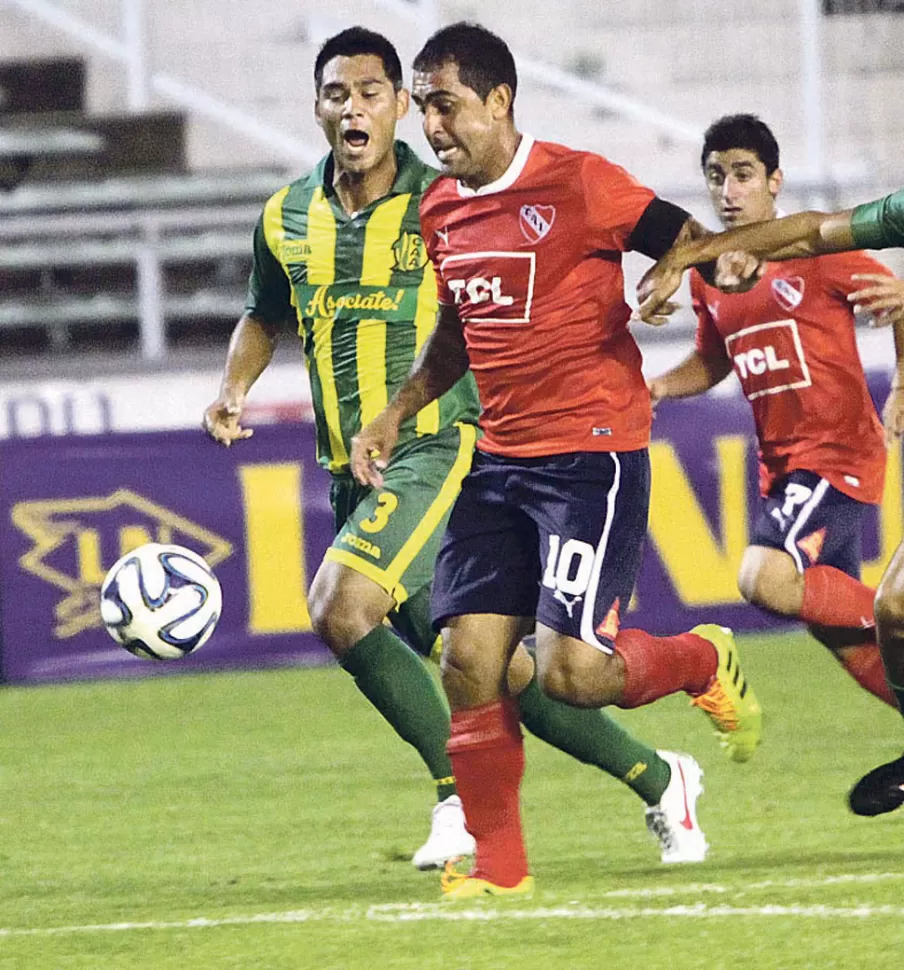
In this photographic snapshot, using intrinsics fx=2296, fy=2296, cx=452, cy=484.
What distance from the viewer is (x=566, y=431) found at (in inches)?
212

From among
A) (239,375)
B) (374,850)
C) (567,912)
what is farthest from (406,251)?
(567,912)

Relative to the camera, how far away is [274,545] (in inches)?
441

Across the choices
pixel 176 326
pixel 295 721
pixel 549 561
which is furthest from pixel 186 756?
pixel 176 326

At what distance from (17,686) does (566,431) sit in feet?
21.4

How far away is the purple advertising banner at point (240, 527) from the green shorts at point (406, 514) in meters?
4.86

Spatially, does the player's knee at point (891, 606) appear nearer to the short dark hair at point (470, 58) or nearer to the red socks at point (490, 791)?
the red socks at point (490, 791)

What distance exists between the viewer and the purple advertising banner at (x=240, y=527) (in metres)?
11.2

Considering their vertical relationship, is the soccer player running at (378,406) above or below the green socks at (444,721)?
above

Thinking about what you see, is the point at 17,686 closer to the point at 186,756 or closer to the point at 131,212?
the point at 186,756

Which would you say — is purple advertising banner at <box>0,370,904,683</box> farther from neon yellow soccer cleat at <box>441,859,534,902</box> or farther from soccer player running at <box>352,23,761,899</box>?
neon yellow soccer cleat at <box>441,859,534,902</box>

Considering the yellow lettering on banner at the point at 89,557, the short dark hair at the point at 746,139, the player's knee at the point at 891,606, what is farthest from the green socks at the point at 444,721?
the yellow lettering on banner at the point at 89,557

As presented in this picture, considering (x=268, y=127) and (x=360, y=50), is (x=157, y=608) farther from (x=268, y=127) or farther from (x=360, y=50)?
(x=268, y=127)

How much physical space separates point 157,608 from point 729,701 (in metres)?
1.55

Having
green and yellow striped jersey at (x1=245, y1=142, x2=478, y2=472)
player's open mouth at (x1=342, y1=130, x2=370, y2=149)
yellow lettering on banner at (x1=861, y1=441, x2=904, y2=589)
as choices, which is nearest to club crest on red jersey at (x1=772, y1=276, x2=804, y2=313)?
green and yellow striped jersey at (x1=245, y1=142, x2=478, y2=472)
